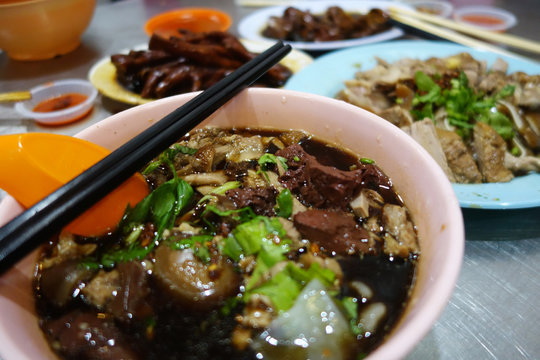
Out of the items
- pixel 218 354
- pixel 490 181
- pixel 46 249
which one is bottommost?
pixel 490 181

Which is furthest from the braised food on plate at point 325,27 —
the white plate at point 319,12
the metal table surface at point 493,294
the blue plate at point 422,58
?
the metal table surface at point 493,294

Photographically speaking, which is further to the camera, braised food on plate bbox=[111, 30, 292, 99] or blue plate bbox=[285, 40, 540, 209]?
braised food on plate bbox=[111, 30, 292, 99]

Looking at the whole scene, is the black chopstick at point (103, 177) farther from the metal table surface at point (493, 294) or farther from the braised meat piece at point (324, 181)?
the metal table surface at point (493, 294)

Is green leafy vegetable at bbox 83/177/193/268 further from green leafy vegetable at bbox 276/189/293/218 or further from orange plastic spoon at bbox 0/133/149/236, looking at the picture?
green leafy vegetable at bbox 276/189/293/218

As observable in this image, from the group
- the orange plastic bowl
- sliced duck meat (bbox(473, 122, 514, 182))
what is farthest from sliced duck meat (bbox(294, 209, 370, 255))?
the orange plastic bowl

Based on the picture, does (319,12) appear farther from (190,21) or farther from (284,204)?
(284,204)

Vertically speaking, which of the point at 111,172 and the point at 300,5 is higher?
the point at 111,172

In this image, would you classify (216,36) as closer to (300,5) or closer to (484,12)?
(300,5)

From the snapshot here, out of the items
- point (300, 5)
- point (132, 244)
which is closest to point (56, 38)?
point (300, 5)
